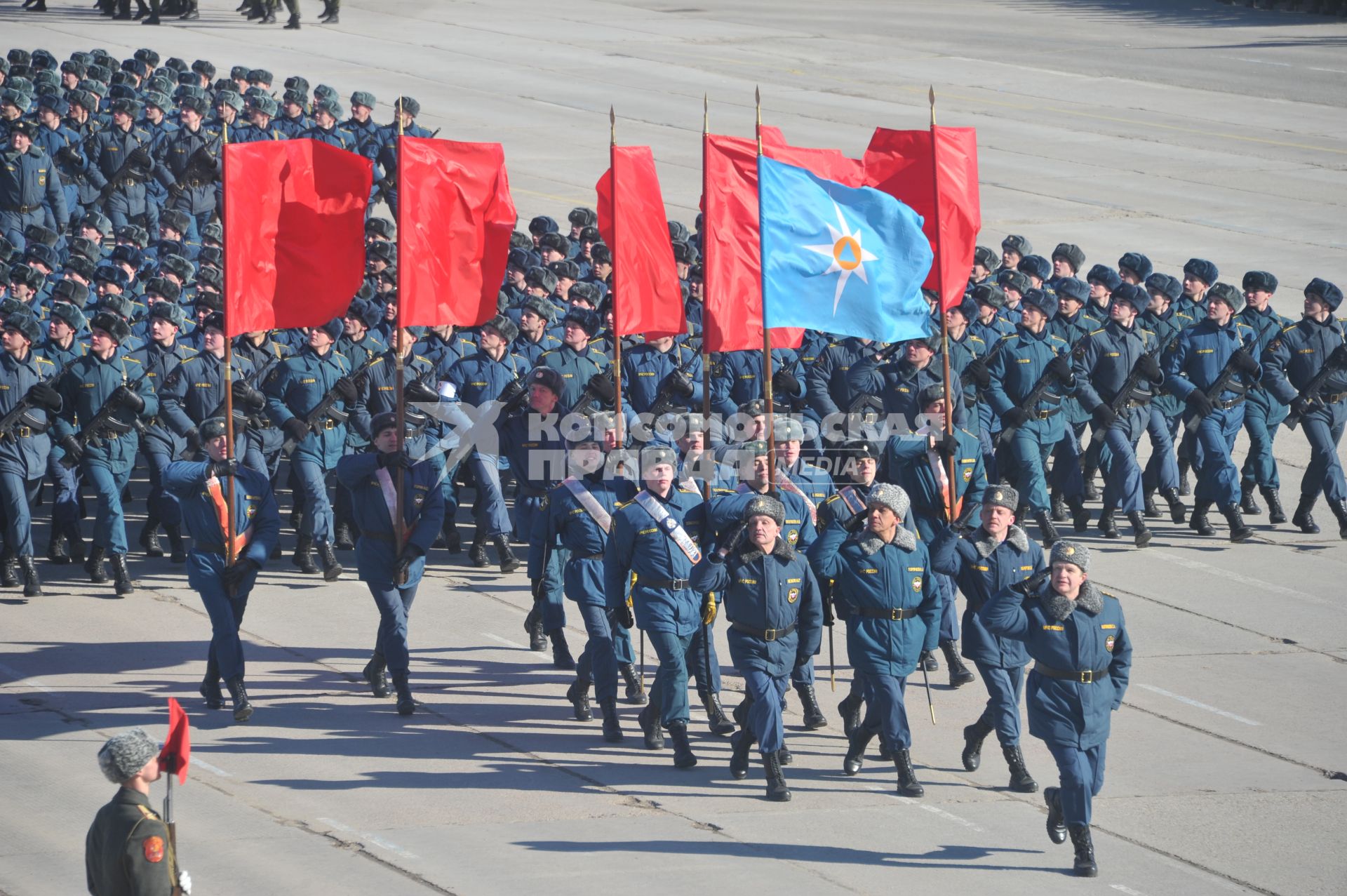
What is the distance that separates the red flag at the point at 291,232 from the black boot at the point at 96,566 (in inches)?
127

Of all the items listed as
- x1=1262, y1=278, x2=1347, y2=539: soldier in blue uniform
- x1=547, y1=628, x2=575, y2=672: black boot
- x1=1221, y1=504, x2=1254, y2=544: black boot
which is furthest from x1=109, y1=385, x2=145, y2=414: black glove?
x1=1262, y1=278, x2=1347, y2=539: soldier in blue uniform

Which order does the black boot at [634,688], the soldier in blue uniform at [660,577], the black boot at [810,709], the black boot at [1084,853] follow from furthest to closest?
the black boot at [634,688]
the black boot at [810,709]
the soldier in blue uniform at [660,577]
the black boot at [1084,853]

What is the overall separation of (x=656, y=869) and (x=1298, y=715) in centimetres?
484

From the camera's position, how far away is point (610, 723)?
40.5 ft

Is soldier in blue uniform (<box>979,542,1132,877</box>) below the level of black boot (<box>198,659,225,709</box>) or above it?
above

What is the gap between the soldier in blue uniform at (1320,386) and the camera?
16.9 meters

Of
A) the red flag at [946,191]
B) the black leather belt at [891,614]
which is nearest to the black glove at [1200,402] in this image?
the red flag at [946,191]

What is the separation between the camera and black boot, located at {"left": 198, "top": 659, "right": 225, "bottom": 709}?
12.7 m

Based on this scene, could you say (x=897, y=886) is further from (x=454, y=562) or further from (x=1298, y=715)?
(x=454, y=562)

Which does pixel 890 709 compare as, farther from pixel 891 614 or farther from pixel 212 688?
pixel 212 688

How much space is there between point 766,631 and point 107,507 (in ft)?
19.8

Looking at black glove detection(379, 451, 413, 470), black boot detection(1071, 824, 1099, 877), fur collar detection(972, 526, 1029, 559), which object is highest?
black glove detection(379, 451, 413, 470)

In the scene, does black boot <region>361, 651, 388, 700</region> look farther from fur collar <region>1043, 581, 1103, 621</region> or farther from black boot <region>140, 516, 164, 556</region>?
fur collar <region>1043, 581, 1103, 621</region>

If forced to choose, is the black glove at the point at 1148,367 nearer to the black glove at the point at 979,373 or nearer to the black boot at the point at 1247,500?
the black glove at the point at 979,373
